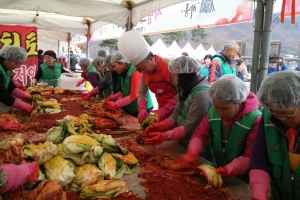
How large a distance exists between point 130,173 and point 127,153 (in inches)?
10.8

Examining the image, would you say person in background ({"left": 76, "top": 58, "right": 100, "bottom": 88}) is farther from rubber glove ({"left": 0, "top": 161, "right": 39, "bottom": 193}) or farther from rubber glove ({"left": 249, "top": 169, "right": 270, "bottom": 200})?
rubber glove ({"left": 249, "top": 169, "right": 270, "bottom": 200})

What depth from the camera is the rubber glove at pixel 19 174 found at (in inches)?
56.1

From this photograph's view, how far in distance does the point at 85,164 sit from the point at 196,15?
3325mm

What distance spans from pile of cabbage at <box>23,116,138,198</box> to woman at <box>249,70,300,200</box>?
86cm

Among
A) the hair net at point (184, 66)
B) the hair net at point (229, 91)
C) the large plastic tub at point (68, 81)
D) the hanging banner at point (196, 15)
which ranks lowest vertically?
the large plastic tub at point (68, 81)

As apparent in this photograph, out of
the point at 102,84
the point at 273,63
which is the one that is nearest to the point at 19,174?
the point at 102,84

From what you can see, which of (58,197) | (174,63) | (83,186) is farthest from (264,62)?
(58,197)

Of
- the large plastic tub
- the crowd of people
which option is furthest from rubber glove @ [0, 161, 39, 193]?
the large plastic tub

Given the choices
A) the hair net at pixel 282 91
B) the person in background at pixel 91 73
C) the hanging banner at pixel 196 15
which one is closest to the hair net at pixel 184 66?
the hair net at pixel 282 91

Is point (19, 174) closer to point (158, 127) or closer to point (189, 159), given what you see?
point (189, 159)

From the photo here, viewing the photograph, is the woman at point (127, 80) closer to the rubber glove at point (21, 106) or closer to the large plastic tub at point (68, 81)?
the rubber glove at point (21, 106)

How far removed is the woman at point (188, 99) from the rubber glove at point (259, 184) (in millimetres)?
771

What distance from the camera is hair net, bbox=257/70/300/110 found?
137 centimetres

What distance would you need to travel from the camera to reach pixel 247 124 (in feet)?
6.25
